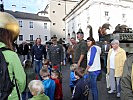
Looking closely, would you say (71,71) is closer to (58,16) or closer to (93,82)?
(93,82)

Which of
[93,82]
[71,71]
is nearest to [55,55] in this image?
[71,71]

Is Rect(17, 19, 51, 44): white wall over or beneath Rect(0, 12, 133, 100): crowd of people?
over

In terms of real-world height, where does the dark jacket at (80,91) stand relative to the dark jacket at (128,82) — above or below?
below

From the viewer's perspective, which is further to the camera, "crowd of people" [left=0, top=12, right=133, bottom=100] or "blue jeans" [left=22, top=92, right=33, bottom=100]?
"blue jeans" [left=22, top=92, right=33, bottom=100]

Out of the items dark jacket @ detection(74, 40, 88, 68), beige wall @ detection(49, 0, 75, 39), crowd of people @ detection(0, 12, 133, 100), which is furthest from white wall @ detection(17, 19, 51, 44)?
dark jacket @ detection(74, 40, 88, 68)

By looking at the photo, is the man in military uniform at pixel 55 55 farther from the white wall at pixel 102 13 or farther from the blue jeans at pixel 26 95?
the white wall at pixel 102 13

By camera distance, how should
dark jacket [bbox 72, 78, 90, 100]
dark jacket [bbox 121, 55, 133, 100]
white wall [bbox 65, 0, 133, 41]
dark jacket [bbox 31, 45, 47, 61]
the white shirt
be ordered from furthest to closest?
white wall [bbox 65, 0, 133, 41], dark jacket [bbox 31, 45, 47, 61], the white shirt, dark jacket [bbox 72, 78, 90, 100], dark jacket [bbox 121, 55, 133, 100]

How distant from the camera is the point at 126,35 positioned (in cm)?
924

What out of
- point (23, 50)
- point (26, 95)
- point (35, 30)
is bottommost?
point (26, 95)

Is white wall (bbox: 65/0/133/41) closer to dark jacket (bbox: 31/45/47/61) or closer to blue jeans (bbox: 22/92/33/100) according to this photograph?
dark jacket (bbox: 31/45/47/61)

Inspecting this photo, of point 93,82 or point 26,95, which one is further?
point 93,82

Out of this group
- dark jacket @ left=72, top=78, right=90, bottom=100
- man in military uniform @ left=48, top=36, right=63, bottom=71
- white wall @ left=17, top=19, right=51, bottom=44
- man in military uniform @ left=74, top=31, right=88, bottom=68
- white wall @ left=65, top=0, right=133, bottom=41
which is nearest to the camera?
dark jacket @ left=72, top=78, right=90, bottom=100

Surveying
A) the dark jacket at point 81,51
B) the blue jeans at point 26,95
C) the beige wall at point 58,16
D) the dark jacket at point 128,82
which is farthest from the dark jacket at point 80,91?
the beige wall at point 58,16

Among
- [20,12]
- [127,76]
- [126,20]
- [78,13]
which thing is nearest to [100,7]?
[126,20]
